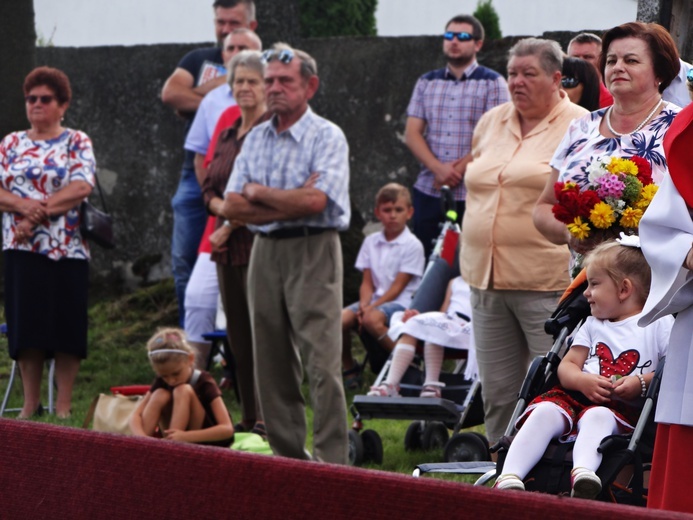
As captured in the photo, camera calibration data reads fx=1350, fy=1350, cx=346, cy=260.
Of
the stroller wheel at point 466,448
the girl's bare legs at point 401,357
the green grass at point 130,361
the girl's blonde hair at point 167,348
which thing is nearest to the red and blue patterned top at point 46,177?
the green grass at point 130,361

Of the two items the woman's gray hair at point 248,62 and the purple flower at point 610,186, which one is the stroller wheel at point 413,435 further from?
the purple flower at point 610,186

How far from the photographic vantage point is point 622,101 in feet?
17.4

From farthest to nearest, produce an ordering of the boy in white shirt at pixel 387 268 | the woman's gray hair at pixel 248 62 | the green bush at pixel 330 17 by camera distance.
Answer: the green bush at pixel 330 17
the boy in white shirt at pixel 387 268
the woman's gray hair at pixel 248 62

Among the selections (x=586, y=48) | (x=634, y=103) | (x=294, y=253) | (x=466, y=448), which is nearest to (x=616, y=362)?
(x=634, y=103)

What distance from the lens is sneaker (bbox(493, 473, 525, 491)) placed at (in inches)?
180

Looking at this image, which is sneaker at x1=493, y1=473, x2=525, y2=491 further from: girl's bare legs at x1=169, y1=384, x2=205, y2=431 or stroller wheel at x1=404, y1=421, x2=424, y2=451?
stroller wheel at x1=404, y1=421, x2=424, y2=451

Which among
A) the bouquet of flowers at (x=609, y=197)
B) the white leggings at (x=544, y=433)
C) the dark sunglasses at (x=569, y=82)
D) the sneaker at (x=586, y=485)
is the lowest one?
the sneaker at (x=586, y=485)

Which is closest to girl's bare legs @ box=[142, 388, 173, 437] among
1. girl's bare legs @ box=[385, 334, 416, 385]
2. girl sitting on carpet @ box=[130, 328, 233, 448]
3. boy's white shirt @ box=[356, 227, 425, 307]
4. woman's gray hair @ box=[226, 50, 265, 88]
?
girl sitting on carpet @ box=[130, 328, 233, 448]

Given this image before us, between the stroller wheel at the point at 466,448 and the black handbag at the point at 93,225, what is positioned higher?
the black handbag at the point at 93,225

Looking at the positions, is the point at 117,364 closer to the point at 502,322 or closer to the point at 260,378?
the point at 260,378

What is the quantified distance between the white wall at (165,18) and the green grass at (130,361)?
761 centimetres

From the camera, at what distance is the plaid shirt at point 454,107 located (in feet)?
30.9

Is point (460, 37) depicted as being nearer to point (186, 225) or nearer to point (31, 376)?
point (186, 225)

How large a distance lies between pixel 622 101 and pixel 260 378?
2892mm
